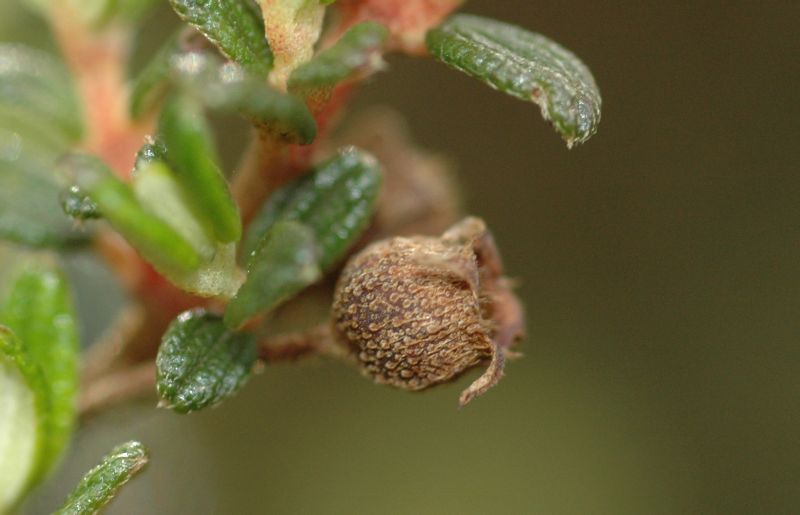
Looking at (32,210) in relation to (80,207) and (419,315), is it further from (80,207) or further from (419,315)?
(419,315)

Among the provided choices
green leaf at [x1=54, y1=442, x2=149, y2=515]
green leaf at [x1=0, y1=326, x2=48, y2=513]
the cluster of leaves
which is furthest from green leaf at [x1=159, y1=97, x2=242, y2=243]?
green leaf at [x1=0, y1=326, x2=48, y2=513]

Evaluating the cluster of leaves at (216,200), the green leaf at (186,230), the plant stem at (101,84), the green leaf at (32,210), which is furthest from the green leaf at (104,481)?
the plant stem at (101,84)

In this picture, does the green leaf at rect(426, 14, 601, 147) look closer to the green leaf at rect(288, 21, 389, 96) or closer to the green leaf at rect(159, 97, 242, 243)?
the green leaf at rect(288, 21, 389, 96)

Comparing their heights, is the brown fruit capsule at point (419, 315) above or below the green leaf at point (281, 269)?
below

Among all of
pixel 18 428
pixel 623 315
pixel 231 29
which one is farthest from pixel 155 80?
pixel 623 315

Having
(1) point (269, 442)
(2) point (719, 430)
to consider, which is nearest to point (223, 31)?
(1) point (269, 442)

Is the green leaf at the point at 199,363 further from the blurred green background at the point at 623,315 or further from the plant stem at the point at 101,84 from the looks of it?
the blurred green background at the point at 623,315
